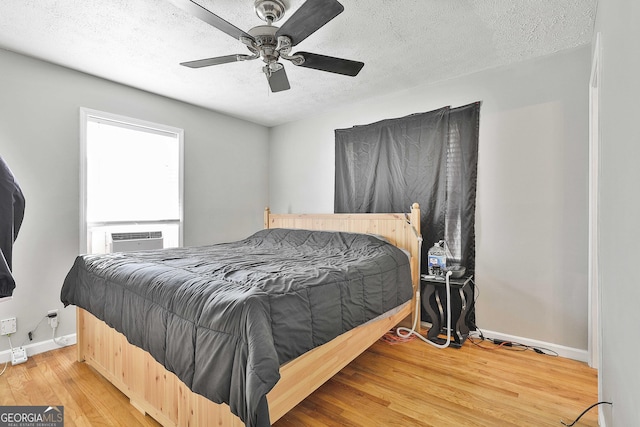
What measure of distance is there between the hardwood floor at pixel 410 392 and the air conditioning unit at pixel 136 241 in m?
0.95

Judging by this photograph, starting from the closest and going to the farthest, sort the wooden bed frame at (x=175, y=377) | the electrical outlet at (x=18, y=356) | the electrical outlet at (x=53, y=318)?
the wooden bed frame at (x=175, y=377) → the electrical outlet at (x=18, y=356) → the electrical outlet at (x=53, y=318)

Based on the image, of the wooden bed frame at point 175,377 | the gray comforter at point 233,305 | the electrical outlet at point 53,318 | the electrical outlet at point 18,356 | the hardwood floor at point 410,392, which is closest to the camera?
the gray comforter at point 233,305

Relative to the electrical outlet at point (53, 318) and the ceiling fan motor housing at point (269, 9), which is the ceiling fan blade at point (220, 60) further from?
the electrical outlet at point (53, 318)

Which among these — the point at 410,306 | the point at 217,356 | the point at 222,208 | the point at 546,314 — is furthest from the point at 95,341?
the point at 546,314

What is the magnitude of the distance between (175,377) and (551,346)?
8.98ft

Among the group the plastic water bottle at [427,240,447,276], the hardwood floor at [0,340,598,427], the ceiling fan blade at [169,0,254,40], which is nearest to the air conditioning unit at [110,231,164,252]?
the hardwood floor at [0,340,598,427]

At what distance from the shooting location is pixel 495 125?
2717 millimetres

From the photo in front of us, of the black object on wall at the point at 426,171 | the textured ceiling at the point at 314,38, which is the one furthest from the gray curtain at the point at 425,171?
the textured ceiling at the point at 314,38

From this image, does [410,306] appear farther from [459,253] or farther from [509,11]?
[509,11]

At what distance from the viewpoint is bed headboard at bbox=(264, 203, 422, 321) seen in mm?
2881

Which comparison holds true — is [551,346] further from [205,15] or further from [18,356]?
[18,356]

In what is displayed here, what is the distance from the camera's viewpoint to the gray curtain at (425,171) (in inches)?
111

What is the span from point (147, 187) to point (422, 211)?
2910 millimetres

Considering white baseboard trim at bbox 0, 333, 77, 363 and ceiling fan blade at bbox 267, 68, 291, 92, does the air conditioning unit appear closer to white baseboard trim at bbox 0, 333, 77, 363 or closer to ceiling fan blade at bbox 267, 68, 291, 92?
white baseboard trim at bbox 0, 333, 77, 363
